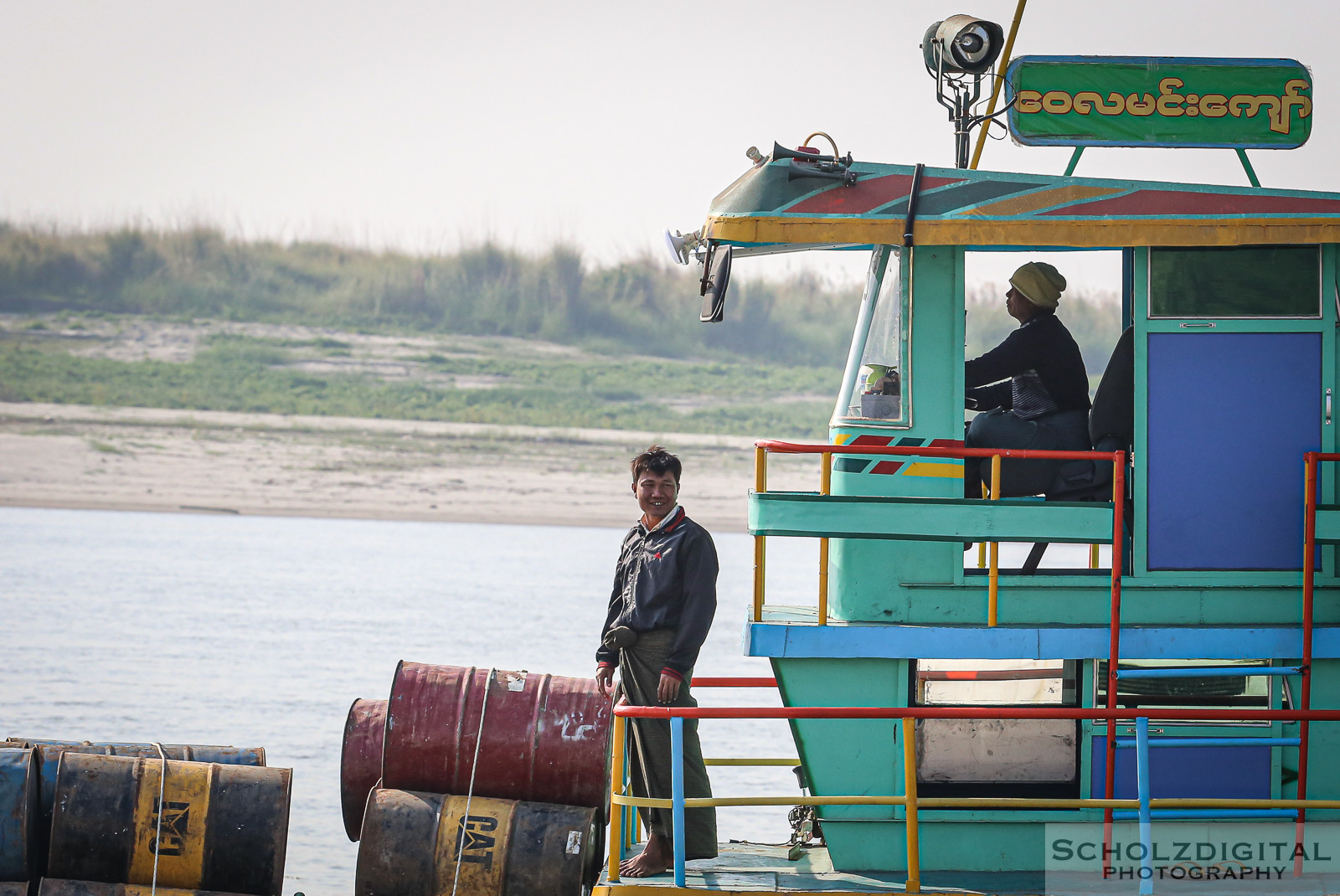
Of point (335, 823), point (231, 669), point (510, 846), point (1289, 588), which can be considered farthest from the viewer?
point (231, 669)

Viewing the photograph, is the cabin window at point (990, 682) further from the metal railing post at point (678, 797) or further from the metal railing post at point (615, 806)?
the metal railing post at point (615, 806)

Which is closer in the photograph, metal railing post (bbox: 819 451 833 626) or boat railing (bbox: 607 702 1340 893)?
boat railing (bbox: 607 702 1340 893)

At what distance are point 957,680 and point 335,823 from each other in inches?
395

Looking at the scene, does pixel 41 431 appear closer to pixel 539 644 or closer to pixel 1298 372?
pixel 539 644

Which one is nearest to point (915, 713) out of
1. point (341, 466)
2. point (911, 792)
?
point (911, 792)

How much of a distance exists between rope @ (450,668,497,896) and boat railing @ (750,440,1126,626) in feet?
7.33

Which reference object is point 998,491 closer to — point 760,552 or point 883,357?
point 883,357

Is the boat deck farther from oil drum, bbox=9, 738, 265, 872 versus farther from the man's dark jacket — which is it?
oil drum, bbox=9, 738, 265, 872

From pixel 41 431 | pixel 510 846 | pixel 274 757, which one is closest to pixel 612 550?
pixel 41 431

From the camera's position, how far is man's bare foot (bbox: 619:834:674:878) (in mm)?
7176

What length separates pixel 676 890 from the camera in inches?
266

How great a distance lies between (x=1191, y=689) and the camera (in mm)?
7383

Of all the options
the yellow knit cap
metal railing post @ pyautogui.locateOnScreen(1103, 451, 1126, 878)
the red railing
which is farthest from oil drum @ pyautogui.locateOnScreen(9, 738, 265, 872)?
the yellow knit cap

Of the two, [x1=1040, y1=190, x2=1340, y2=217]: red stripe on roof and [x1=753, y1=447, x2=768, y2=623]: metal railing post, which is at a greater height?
[x1=1040, y1=190, x2=1340, y2=217]: red stripe on roof
